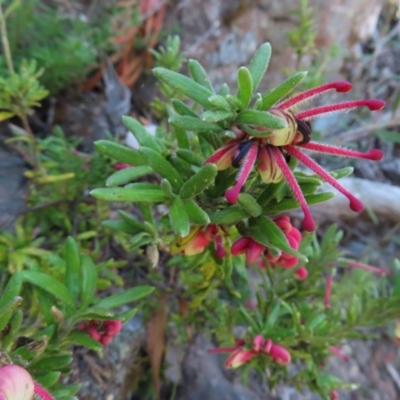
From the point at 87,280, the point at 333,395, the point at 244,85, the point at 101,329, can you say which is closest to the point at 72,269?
the point at 87,280

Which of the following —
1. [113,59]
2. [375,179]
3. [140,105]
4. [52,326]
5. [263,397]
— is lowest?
[263,397]

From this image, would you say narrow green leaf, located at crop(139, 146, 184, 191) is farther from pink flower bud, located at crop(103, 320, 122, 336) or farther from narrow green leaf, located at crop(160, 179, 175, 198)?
pink flower bud, located at crop(103, 320, 122, 336)

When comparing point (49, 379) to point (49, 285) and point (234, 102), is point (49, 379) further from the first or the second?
point (234, 102)

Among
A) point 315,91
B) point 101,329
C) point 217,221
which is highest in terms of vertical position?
point 315,91

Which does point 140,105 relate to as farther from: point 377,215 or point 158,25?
point 377,215

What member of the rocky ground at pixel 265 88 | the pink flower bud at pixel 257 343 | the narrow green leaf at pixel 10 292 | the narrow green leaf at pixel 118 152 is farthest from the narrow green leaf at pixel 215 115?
the rocky ground at pixel 265 88

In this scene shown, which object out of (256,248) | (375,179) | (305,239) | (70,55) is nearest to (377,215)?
(375,179)

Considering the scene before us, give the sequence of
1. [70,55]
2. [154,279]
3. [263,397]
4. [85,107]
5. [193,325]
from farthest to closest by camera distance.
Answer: [85,107] < [70,55] < [263,397] < [193,325] < [154,279]

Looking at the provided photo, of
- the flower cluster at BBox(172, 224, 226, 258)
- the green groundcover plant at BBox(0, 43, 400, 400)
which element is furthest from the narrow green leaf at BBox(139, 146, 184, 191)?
the flower cluster at BBox(172, 224, 226, 258)
